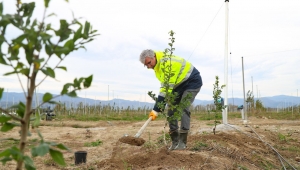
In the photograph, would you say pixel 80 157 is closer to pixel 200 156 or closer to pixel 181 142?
pixel 181 142

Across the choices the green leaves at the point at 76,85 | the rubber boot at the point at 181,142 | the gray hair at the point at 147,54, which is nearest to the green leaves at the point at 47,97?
the green leaves at the point at 76,85

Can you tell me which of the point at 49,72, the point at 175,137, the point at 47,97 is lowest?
the point at 175,137

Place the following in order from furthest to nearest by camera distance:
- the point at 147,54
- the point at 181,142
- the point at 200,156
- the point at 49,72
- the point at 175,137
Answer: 1. the point at 175,137
2. the point at 181,142
3. the point at 147,54
4. the point at 200,156
5. the point at 49,72

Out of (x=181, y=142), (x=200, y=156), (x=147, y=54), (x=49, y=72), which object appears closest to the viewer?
(x=49, y=72)

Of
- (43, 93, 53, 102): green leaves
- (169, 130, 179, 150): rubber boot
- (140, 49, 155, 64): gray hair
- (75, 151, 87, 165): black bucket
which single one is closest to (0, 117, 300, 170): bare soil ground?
(75, 151, 87, 165): black bucket

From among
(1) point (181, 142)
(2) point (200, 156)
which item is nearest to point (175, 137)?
(1) point (181, 142)

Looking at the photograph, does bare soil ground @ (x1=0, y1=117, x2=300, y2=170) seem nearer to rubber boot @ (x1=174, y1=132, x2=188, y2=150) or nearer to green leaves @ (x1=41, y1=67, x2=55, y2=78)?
rubber boot @ (x1=174, y1=132, x2=188, y2=150)

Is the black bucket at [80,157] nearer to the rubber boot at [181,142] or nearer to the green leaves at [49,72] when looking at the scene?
the rubber boot at [181,142]

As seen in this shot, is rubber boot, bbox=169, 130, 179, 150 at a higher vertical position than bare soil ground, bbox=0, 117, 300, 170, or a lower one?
higher

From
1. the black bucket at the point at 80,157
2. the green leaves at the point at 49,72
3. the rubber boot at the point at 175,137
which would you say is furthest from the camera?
the rubber boot at the point at 175,137

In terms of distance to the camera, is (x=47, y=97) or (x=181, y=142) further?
(x=181, y=142)

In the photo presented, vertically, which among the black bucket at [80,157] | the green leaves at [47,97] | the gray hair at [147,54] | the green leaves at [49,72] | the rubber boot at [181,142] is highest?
the gray hair at [147,54]

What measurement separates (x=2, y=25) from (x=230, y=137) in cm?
550

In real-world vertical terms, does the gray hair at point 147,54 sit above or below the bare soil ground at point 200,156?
above
